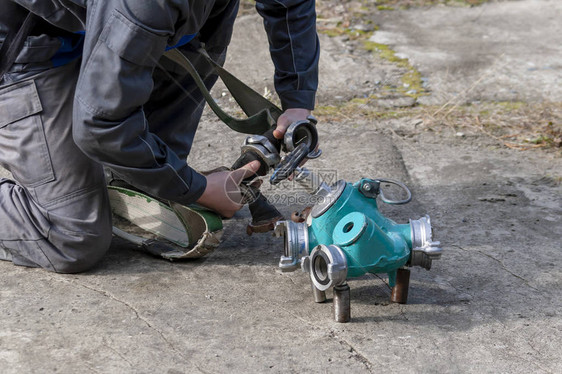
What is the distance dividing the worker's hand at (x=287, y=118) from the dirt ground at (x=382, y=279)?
471 millimetres

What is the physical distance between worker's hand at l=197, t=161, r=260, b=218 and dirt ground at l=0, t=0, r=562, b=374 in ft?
0.82

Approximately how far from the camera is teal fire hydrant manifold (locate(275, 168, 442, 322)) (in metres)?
2.19

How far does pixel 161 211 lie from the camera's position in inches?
108

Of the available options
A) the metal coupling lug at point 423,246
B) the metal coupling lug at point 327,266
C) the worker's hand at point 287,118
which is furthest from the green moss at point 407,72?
the metal coupling lug at point 327,266

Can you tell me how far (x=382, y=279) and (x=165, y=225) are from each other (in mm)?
826

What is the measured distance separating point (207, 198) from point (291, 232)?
37cm

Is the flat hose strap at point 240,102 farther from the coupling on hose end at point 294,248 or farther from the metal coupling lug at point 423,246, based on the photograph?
the metal coupling lug at point 423,246

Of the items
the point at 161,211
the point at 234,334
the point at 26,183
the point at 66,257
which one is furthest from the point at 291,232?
the point at 26,183

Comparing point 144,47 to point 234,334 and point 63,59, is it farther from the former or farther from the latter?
point 234,334

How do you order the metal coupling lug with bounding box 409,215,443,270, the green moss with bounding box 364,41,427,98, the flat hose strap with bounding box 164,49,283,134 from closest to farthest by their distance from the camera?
the metal coupling lug with bounding box 409,215,443,270 → the flat hose strap with bounding box 164,49,283,134 → the green moss with bounding box 364,41,427,98

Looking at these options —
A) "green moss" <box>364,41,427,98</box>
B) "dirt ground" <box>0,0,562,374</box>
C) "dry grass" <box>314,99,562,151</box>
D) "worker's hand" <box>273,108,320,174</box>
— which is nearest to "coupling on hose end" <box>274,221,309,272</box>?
"dirt ground" <box>0,0,562,374</box>

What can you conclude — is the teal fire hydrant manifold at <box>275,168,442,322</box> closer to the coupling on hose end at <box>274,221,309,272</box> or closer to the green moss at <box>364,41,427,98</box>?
the coupling on hose end at <box>274,221,309,272</box>

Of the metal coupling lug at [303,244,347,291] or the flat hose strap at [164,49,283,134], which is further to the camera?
the flat hose strap at [164,49,283,134]

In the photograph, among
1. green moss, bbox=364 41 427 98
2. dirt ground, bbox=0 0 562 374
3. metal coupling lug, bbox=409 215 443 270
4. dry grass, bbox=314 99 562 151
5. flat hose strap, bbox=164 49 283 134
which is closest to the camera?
dirt ground, bbox=0 0 562 374
